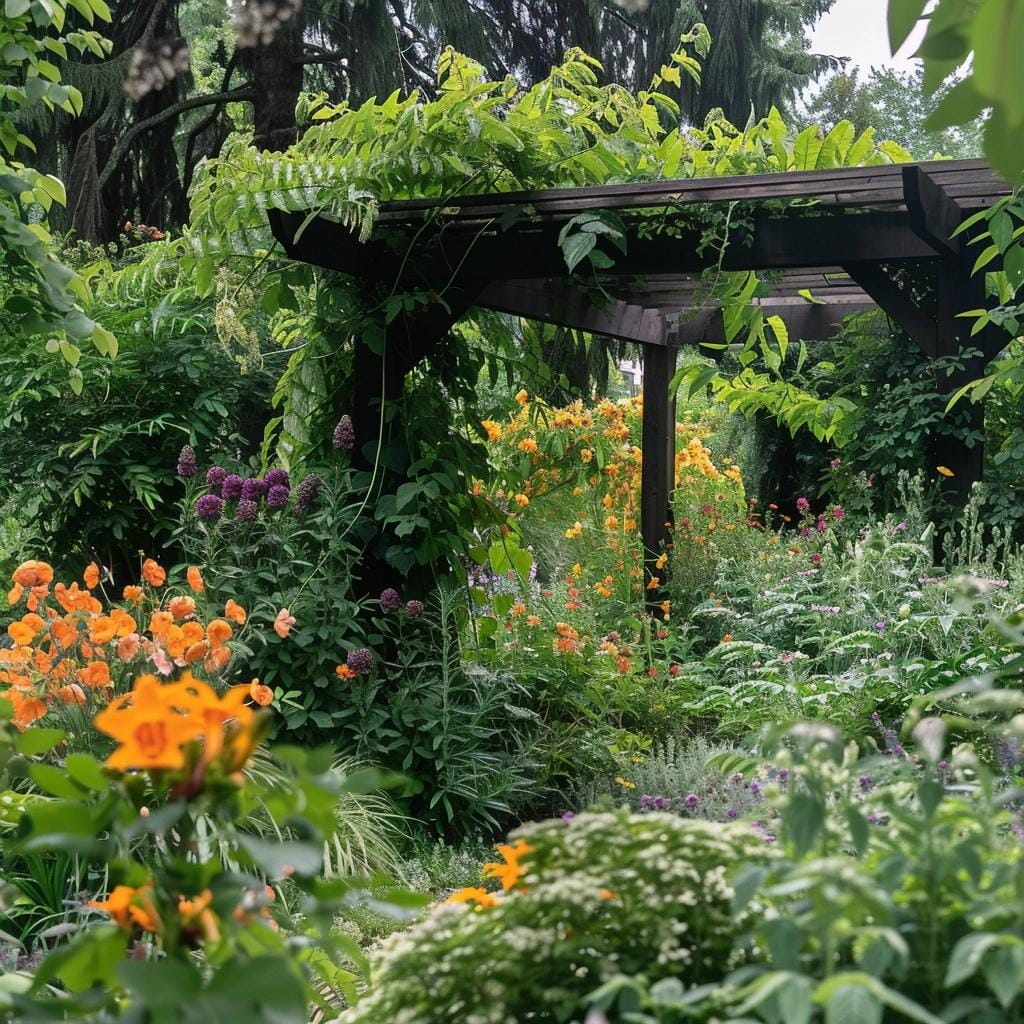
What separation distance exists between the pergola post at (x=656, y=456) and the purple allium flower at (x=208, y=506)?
11.6ft

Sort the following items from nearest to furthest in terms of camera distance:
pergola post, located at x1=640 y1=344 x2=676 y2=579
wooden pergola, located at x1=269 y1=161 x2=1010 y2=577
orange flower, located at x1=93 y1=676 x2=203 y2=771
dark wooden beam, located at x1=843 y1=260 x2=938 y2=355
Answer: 1. orange flower, located at x1=93 y1=676 x2=203 y2=771
2. wooden pergola, located at x1=269 y1=161 x2=1010 y2=577
3. dark wooden beam, located at x1=843 y1=260 x2=938 y2=355
4. pergola post, located at x1=640 y1=344 x2=676 y2=579

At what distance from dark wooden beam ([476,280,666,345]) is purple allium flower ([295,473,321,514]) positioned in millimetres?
1052

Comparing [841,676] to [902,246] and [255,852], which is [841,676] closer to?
[902,246]

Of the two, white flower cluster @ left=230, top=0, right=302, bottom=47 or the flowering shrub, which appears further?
white flower cluster @ left=230, top=0, right=302, bottom=47

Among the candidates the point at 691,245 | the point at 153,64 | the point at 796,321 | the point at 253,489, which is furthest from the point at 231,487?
the point at 153,64

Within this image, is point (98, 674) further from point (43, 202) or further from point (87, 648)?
point (43, 202)

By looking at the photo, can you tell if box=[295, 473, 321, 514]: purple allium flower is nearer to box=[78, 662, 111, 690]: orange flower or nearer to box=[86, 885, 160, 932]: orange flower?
box=[78, 662, 111, 690]: orange flower

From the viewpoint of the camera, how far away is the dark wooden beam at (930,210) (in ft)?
11.9

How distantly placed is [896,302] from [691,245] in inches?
39.8

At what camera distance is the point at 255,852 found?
0.78 metres

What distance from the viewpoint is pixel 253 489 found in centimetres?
361

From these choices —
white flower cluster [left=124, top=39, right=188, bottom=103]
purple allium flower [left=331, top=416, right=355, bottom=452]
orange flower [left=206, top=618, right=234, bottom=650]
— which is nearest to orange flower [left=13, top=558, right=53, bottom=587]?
orange flower [left=206, top=618, right=234, bottom=650]

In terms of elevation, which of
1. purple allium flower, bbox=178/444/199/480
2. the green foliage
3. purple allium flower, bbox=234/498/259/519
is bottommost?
purple allium flower, bbox=234/498/259/519

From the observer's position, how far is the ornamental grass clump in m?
1.05
